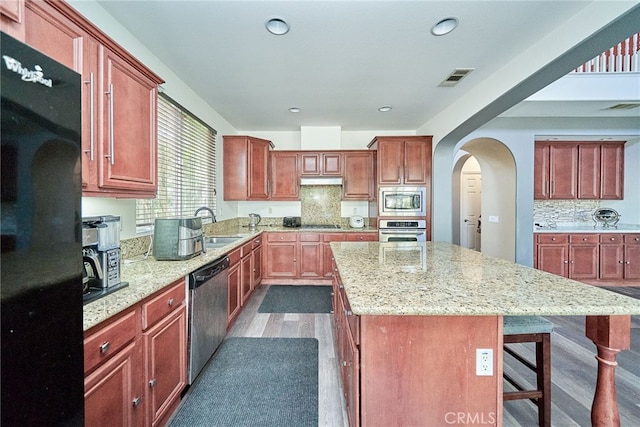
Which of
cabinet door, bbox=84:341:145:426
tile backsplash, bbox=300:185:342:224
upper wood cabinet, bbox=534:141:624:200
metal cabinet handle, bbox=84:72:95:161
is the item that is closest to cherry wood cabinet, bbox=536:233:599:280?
upper wood cabinet, bbox=534:141:624:200

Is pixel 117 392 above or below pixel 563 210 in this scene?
below

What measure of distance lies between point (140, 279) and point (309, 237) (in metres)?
2.86

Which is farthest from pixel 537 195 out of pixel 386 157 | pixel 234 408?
pixel 234 408

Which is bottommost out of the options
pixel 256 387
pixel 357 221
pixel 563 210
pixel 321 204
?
pixel 256 387

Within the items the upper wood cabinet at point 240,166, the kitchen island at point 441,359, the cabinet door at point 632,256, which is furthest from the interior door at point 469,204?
the kitchen island at point 441,359

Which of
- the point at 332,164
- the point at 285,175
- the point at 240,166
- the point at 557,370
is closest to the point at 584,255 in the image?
the point at 557,370

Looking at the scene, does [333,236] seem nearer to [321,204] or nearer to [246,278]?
[321,204]

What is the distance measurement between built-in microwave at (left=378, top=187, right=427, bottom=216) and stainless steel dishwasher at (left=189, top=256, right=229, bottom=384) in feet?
8.44

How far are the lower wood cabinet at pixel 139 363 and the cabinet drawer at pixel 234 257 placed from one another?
0.93m

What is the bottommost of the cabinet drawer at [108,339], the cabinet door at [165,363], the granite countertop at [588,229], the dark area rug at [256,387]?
the dark area rug at [256,387]

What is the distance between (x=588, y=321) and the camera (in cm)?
119

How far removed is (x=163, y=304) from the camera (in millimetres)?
1526

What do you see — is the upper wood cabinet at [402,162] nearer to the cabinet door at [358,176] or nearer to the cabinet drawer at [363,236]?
the cabinet door at [358,176]

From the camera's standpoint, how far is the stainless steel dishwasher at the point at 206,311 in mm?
1837
